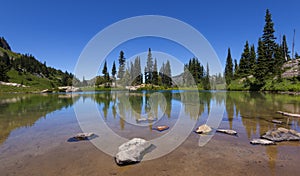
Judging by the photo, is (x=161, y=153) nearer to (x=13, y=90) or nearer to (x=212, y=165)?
(x=212, y=165)

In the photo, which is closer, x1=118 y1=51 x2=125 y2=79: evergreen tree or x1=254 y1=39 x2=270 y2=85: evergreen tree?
x1=254 y1=39 x2=270 y2=85: evergreen tree

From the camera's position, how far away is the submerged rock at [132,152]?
16.0ft

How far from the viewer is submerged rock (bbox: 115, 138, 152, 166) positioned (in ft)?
16.0

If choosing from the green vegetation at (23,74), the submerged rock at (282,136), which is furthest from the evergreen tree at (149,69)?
the submerged rock at (282,136)

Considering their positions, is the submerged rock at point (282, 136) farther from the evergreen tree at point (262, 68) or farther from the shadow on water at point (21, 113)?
the evergreen tree at point (262, 68)

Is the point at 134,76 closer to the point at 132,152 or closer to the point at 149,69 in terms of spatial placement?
the point at 149,69

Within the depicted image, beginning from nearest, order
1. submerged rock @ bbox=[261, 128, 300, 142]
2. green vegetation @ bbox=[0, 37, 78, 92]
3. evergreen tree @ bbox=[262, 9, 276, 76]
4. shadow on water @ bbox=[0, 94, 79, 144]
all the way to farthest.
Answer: submerged rock @ bbox=[261, 128, 300, 142] → shadow on water @ bbox=[0, 94, 79, 144] → evergreen tree @ bbox=[262, 9, 276, 76] → green vegetation @ bbox=[0, 37, 78, 92]

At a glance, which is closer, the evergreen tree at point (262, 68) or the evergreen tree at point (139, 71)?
the evergreen tree at point (262, 68)

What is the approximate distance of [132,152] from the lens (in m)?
5.30

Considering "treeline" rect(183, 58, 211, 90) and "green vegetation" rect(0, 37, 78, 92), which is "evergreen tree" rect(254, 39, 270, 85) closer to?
"treeline" rect(183, 58, 211, 90)

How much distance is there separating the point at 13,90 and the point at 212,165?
95.1 m

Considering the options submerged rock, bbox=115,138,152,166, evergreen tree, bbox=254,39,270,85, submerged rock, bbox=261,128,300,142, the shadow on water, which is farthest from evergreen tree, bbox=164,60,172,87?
submerged rock, bbox=115,138,152,166

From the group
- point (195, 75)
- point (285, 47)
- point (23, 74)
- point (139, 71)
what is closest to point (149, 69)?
point (139, 71)

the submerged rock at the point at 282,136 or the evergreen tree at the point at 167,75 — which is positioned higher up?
the evergreen tree at the point at 167,75
